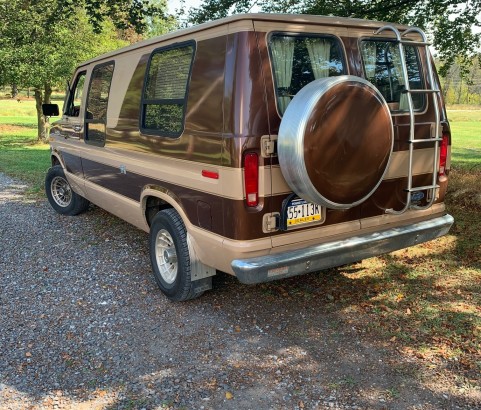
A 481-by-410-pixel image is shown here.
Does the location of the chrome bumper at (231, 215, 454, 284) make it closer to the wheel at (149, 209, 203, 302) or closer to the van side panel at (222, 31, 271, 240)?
the van side panel at (222, 31, 271, 240)

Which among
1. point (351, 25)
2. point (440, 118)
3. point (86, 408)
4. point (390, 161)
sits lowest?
point (86, 408)

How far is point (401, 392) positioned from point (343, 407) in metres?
0.41

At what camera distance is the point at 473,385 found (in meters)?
2.95

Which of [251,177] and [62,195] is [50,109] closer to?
[62,195]

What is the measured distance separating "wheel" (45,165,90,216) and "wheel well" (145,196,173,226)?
106 inches

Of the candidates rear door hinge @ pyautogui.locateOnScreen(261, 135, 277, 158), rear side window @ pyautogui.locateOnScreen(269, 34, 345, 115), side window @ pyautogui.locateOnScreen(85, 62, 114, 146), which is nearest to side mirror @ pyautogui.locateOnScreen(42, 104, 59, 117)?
side window @ pyautogui.locateOnScreen(85, 62, 114, 146)

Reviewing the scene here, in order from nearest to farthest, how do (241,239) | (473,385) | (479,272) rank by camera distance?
1. (473,385)
2. (241,239)
3. (479,272)

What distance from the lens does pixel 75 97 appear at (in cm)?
620

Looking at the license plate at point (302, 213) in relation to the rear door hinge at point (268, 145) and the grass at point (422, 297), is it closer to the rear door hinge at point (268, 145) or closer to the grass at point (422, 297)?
the rear door hinge at point (268, 145)

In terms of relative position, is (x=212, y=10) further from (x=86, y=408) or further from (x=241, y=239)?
(x=86, y=408)

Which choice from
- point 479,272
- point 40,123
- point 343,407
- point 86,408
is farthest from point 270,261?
point 40,123

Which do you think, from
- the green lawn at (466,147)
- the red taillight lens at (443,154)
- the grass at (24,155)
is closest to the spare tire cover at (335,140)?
the red taillight lens at (443,154)

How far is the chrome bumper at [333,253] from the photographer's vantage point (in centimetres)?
327

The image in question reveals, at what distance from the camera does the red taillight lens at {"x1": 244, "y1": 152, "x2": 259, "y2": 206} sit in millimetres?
3182
